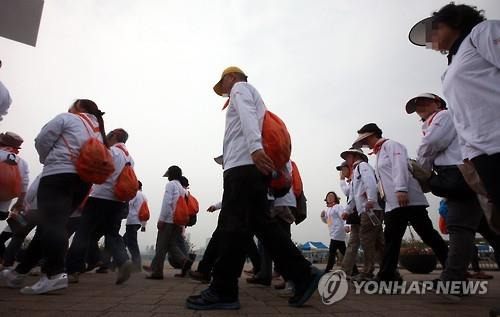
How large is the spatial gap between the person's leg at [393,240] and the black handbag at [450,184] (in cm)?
79

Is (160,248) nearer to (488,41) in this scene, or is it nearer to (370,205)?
(370,205)

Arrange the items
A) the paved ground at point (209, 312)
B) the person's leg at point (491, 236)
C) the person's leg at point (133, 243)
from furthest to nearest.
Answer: the person's leg at point (133, 243) < the person's leg at point (491, 236) < the paved ground at point (209, 312)

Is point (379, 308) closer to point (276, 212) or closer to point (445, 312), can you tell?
point (445, 312)

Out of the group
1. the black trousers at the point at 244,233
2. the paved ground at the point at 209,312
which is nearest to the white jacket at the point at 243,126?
the black trousers at the point at 244,233

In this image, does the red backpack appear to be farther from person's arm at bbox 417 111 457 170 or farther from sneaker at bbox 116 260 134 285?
person's arm at bbox 417 111 457 170

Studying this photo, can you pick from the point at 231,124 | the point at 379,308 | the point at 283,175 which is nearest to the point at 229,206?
the point at 283,175

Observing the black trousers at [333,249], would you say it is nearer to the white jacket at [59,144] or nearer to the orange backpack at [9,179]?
the white jacket at [59,144]

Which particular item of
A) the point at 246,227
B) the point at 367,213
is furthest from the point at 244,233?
the point at 367,213

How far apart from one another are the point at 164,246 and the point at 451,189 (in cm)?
444

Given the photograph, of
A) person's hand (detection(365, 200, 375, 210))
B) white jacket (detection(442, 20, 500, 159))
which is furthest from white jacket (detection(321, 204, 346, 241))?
white jacket (detection(442, 20, 500, 159))

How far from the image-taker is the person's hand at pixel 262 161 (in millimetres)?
2424

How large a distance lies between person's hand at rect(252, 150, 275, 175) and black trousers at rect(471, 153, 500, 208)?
1.29 metres

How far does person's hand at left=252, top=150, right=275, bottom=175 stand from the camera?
2424 mm

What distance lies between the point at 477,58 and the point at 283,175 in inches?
61.2
